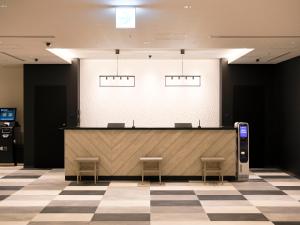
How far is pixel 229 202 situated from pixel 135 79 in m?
6.94

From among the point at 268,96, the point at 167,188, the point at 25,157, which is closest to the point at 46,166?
the point at 25,157

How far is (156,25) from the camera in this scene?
8.18 m

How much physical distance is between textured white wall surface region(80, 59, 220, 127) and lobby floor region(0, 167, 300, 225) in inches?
135

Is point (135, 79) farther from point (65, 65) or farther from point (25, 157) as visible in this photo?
point (25, 157)

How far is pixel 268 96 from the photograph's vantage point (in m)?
14.2

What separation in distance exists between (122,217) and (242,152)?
15.8 ft

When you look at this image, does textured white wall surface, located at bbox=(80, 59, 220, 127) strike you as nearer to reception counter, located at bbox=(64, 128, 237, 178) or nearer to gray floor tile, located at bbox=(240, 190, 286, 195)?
reception counter, located at bbox=(64, 128, 237, 178)

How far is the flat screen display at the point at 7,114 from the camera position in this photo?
14.7m

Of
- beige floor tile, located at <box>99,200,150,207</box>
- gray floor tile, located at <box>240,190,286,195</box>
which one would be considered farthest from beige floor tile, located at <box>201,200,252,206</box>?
beige floor tile, located at <box>99,200,150,207</box>

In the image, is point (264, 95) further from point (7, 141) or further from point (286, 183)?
point (7, 141)

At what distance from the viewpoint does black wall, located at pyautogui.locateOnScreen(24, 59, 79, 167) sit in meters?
14.0

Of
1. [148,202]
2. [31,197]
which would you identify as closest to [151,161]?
[148,202]

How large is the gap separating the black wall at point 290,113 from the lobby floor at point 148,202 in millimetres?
820

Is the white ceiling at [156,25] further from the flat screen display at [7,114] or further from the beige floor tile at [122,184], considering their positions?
the flat screen display at [7,114]
